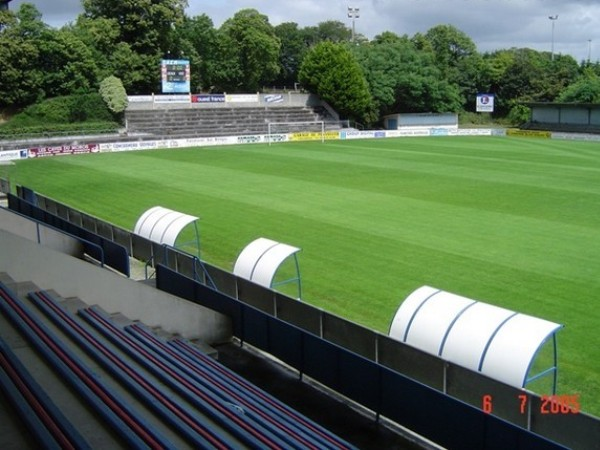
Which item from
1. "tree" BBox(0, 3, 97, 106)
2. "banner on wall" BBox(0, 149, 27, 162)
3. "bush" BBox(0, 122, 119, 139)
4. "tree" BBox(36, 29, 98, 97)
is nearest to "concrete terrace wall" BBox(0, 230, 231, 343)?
"banner on wall" BBox(0, 149, 27, 162)

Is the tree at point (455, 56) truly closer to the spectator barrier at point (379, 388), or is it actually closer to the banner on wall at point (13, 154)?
the banner on wall at point (13, 154)

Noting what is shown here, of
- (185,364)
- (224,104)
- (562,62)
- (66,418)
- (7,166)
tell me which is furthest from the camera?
(562,62)

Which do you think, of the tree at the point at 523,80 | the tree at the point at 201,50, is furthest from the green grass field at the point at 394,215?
the tree at the point at 523,80

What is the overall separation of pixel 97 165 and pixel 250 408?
40436 mm

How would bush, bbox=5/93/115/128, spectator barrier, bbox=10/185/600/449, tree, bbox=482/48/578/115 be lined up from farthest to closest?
tree, bbox=482/48/578/115, bush, bbox=5/93/115/128, spectator barrier, bbox=10/185/600/449

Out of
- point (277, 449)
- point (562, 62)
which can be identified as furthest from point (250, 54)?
point (277, 449)

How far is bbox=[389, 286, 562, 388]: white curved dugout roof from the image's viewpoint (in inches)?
429

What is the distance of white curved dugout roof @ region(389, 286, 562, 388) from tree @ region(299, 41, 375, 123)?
70.7m

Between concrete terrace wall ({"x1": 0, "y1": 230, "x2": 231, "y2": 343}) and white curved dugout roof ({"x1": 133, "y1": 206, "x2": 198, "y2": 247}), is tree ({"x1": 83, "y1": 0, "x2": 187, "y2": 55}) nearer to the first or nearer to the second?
white curved dugout roof ({"x1": 133, "y1": 206, "x2": 198, "y2": 247})

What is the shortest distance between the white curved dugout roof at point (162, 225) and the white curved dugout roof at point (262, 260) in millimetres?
3486

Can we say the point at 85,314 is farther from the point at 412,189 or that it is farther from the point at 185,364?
the point at 412,189

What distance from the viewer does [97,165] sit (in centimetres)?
4738

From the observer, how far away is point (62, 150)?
55688mm

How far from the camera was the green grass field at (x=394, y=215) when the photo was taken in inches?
704
